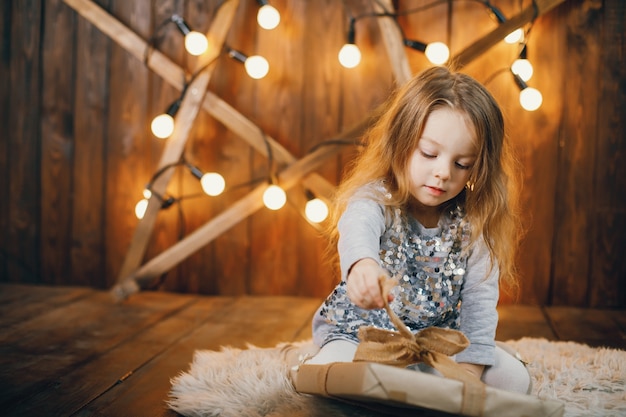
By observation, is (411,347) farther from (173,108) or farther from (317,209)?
(173,108)

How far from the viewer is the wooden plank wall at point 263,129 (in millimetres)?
1925

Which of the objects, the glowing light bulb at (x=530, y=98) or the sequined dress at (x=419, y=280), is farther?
the glowing light bulb at (x=530, y=98)

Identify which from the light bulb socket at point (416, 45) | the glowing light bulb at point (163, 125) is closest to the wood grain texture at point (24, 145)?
the glowing light bulb at point (163, 125)

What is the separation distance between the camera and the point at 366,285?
89cm

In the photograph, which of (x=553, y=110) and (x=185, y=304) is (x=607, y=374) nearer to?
(x=553, y=110)

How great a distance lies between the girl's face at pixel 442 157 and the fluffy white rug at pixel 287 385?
392 millimetres

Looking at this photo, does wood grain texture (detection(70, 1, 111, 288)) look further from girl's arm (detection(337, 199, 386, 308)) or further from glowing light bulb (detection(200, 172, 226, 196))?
girl's arm (detection(337, 199, 386, 308))

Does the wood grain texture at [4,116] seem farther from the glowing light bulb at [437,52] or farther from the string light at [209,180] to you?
the glowing light bulb at [437,52]

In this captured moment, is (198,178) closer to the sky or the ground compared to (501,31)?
closer to the ground

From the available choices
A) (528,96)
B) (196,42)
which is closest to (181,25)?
(196,42)

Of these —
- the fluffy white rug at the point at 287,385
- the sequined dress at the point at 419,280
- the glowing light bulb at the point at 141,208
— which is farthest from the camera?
the glowing light bulb at the point at 141,208

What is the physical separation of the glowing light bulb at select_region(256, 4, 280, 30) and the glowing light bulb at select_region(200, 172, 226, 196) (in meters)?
0.46

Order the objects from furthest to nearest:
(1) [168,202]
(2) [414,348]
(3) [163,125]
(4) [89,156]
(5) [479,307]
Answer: (4) [89,156] < (1) [168,202] < (3) [163,125] < (5) [479,307] < (2) [414,348]

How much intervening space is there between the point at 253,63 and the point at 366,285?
1.11 m
